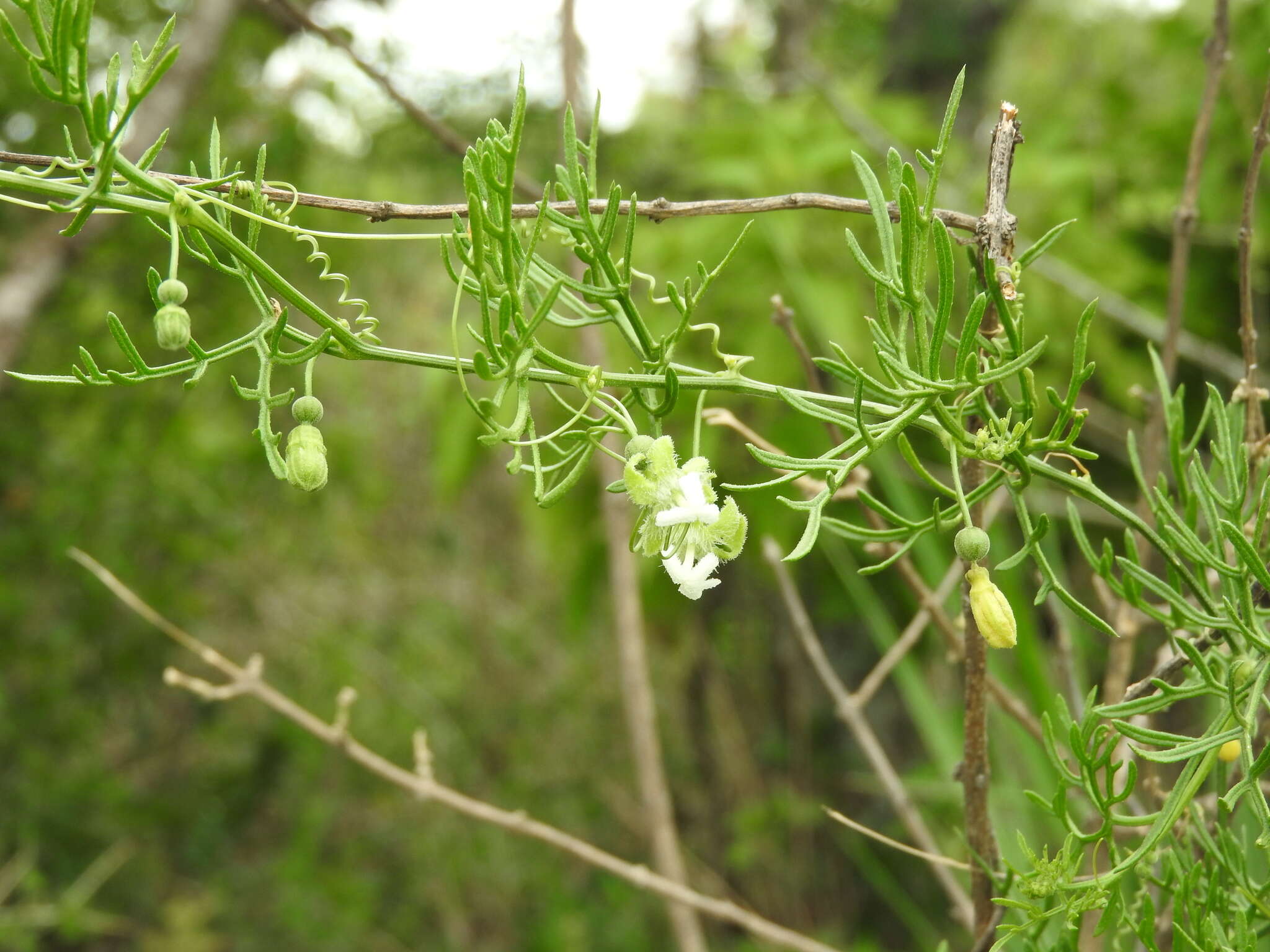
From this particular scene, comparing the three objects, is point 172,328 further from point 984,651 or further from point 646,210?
point 984,651

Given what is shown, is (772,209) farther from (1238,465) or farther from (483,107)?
Answer: (483,107)

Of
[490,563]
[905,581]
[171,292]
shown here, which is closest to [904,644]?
[905,581]

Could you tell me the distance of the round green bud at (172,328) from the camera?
418mm

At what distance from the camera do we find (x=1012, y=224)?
0.48m

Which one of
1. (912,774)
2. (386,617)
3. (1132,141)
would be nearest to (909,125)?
(1132,141)

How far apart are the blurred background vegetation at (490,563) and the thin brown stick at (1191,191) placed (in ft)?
1.09

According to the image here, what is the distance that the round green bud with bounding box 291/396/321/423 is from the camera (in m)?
0.47

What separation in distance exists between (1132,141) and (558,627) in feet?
7.84

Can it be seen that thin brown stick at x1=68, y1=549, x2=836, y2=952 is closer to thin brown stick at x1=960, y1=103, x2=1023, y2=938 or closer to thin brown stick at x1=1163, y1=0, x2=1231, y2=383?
thin brown stick at x1=960, y1=103, x2=1023, y2=938

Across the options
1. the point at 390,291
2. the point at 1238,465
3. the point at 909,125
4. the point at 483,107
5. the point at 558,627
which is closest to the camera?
the point at 1238,465

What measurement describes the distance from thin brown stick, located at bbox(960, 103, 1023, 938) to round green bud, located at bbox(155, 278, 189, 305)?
332mm

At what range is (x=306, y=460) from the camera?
1.56ft

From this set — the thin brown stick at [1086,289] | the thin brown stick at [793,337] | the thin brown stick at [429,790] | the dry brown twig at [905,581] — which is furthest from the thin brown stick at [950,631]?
the thin brown stick at [1086,289]

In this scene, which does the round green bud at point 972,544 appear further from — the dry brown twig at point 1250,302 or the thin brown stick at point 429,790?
the thin brown stick at point 429,790
